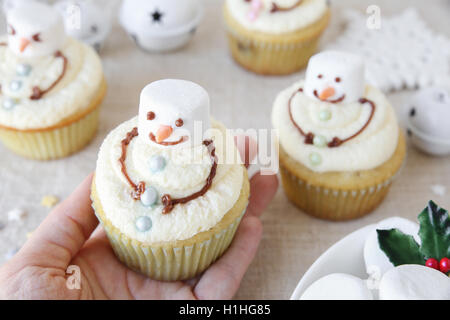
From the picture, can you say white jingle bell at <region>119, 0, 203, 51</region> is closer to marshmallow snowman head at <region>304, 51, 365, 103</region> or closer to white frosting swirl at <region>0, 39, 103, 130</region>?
white frosting swirl at <region>0, 39, 103, 130</region>

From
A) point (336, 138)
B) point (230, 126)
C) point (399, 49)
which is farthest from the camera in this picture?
point (399, 49)

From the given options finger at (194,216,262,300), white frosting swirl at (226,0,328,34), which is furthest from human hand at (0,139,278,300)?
white frosting swirl at (226,0,328,34)

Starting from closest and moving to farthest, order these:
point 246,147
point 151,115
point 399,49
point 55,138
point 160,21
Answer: point 151,115 < point 246,147 < point 55,138 < point 160,21 < point 399,49

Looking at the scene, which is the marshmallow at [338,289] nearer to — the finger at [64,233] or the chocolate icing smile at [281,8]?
the finger at [64,233]

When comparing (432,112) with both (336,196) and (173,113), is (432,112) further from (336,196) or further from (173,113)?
(173,113)

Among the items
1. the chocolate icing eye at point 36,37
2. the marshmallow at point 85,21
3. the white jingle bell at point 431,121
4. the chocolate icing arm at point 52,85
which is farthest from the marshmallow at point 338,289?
the marshmallow at point 85,21

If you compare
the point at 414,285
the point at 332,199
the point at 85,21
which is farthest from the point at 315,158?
the point at 85,21
